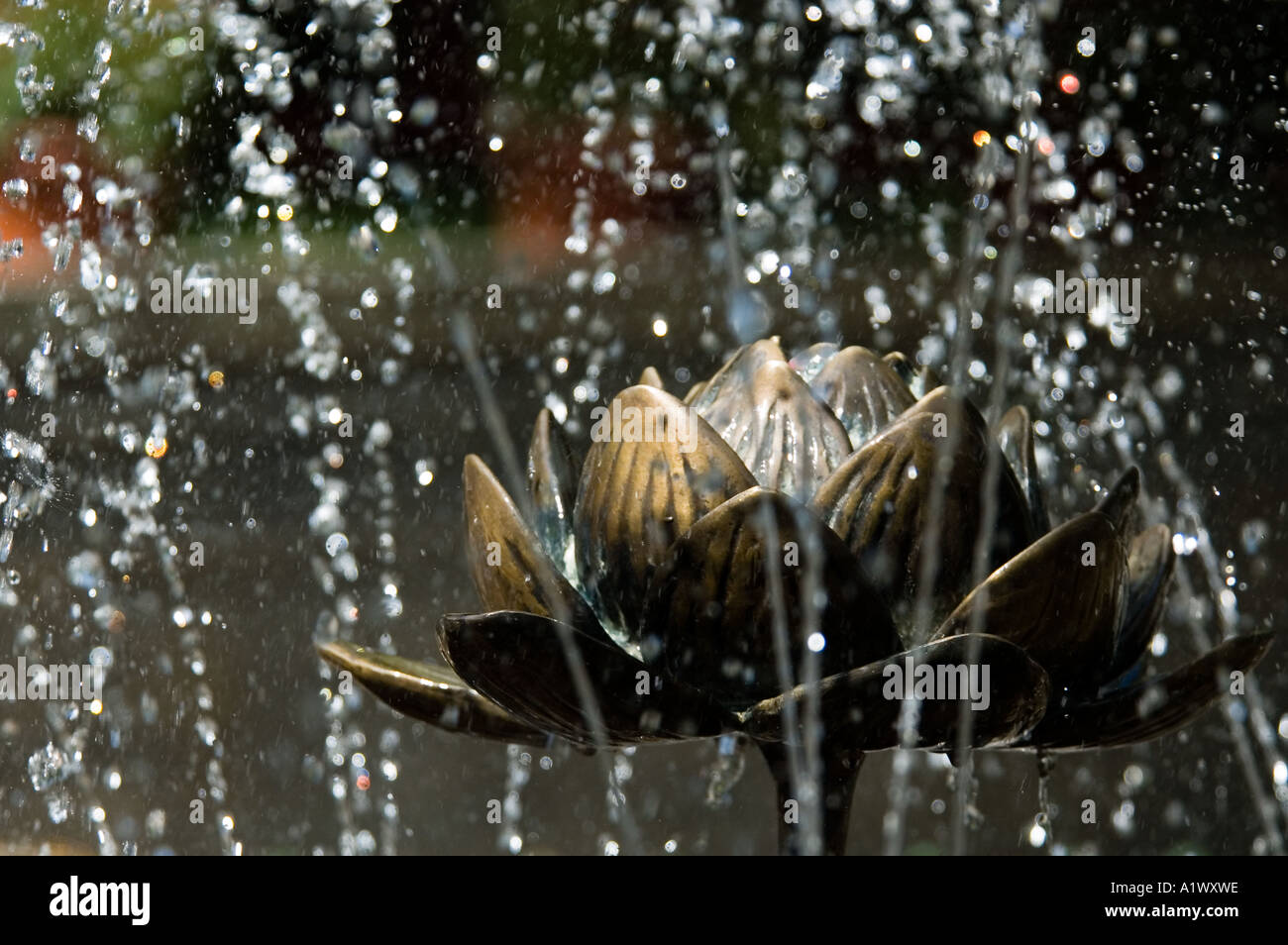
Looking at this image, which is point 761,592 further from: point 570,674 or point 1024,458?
point 1024,458

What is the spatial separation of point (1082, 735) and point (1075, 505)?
3.59 feet

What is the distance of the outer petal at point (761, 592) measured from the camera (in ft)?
1.33

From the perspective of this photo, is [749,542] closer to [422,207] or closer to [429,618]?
[429,618]

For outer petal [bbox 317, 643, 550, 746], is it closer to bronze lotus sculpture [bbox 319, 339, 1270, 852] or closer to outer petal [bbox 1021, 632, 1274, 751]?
bronze lotus sculpture [bbox 319, 339, 1270, 852]

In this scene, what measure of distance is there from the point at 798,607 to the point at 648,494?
0.06 metres

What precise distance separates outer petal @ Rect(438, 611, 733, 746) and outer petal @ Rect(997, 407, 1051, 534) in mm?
155

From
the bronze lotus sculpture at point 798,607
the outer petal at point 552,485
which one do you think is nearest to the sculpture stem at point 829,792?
the bronze lotus sculpture at point 798,607

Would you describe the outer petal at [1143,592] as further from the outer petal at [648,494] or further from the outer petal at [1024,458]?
the outer petal at [648,494]

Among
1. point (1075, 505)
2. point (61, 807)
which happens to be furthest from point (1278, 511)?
point (61, 807)

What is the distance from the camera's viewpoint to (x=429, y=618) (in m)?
1.45

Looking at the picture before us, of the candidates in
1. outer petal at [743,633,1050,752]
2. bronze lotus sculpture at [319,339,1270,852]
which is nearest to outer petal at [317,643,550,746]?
bronze lotus sculpture at [319,339,1270,852]

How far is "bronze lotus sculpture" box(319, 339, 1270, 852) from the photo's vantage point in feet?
1.33

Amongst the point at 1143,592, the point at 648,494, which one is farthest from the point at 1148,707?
the point at 648,494

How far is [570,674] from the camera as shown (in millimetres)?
413
